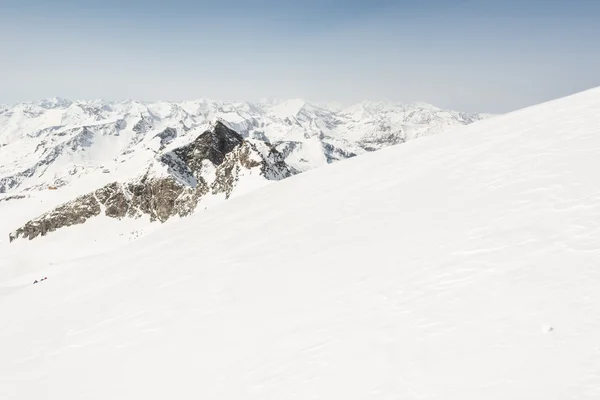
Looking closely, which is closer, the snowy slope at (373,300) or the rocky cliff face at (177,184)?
Answer: the snowy slope at (373,300)

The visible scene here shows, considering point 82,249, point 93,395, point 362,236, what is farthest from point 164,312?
point 82,249

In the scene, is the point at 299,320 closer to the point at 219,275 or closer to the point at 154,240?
the point at 219,275

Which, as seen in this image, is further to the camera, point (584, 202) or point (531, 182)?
point (531, 182)

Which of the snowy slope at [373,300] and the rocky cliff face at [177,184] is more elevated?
the rocky cliff face at [177,184]

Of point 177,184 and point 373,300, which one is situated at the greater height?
point 177,184

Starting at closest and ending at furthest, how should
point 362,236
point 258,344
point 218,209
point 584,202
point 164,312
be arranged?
→ point 258,344 → point 584,202 → point 164,312 → point 362,236 → point 218,209
